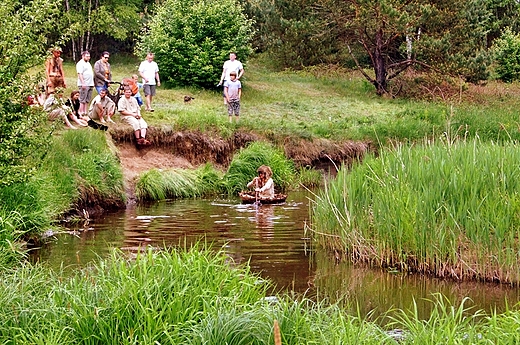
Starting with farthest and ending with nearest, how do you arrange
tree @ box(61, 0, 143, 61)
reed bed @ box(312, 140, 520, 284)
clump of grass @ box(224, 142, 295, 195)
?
tree @ box(61, 0, 143, 61) < clump of grass @ box(224, 142, 295, 195) < reed bed @ box(312, 140, 520, 284)

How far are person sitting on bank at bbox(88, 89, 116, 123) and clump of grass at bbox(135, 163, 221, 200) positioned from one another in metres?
2.31

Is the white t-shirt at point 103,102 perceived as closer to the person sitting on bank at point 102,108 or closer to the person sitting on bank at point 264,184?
the person sitting on bank at point 102,108

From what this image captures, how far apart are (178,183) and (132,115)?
Result: 269 cm

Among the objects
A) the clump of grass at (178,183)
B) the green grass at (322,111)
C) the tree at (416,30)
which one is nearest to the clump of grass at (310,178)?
the green grass at (322,111)

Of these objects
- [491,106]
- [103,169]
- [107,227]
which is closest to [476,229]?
[107,227]

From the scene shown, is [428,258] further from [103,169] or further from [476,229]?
[103,169]

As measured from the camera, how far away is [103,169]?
1711 centimetres

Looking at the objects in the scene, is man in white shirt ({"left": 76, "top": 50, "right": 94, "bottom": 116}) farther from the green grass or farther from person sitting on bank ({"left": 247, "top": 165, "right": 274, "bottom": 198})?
person sitting on bank ({"left": 247, "top": 165, "right": 274, "bottom": 198})

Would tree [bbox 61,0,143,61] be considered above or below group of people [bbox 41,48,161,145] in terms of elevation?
above

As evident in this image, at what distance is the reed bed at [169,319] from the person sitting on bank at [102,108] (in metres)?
14.0

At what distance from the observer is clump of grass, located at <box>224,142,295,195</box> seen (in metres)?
20.5

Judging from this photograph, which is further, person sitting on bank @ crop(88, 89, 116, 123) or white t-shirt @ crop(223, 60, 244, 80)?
white t-shirt @ crop(223, 60, 244, 80)

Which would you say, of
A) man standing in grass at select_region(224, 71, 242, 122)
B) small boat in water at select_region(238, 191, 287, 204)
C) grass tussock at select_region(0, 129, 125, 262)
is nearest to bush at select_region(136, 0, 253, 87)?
man standing in grass at select_region(224, 71, 242, 122)

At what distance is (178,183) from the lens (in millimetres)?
19500
